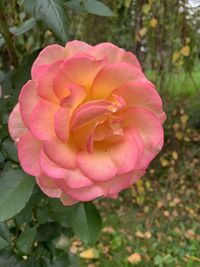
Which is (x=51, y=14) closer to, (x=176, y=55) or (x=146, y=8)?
(x=146, y=8)

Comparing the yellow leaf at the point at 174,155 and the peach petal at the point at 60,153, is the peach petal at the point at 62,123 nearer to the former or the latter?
the peach petal at the point at 60,153

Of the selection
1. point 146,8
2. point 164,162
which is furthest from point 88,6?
point 164,162

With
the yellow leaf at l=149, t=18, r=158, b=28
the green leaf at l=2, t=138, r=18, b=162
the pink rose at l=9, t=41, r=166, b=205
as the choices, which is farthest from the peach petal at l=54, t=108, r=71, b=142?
the yellow leaf at l=149, t=18, r=158, b=28

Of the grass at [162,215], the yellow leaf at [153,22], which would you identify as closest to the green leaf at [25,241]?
the grass at [162,215]

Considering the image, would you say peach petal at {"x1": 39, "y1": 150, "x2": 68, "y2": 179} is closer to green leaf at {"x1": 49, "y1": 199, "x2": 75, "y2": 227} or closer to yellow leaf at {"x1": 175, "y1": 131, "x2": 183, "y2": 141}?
green leaf at {"x1": 49, "y1": 199, "x2": 75, "y2": 227}

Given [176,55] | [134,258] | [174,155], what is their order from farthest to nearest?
[174,155], [176,55], [134,258]
